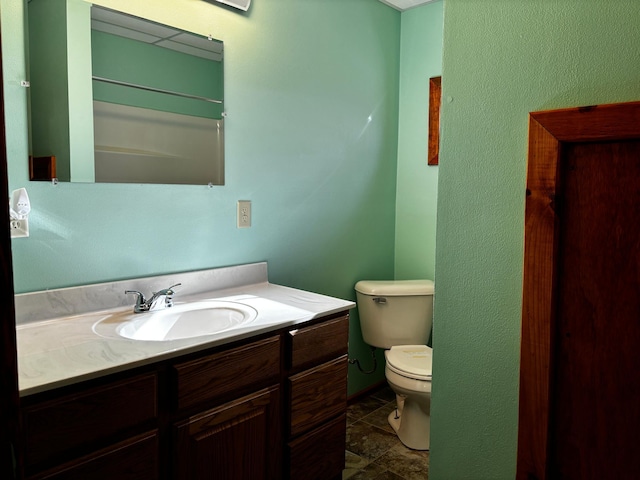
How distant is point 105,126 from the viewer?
69.5 inches

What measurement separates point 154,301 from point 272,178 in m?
0.86

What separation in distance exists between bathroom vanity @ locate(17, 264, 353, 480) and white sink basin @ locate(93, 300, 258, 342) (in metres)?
0.07

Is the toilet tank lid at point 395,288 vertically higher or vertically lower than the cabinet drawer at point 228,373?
higher

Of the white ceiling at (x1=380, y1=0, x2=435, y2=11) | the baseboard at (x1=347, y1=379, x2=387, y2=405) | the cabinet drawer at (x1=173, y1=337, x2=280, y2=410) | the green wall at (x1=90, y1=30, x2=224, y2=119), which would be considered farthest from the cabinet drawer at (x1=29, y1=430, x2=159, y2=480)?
the white ceiling at (x1=380, y1=0, x2=435, y2=11)

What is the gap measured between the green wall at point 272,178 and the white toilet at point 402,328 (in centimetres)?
15

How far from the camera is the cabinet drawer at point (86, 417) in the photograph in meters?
1.17

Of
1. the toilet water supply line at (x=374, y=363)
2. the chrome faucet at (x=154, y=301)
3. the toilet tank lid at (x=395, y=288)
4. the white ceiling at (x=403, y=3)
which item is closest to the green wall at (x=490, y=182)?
the chrome faucet at (x=154, y=301)

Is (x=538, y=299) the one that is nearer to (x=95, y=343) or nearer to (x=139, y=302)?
(x=95, y=343)

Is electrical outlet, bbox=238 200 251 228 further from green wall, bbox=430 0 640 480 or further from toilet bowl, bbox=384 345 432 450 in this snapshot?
green wall, bbox=430 0 640 480

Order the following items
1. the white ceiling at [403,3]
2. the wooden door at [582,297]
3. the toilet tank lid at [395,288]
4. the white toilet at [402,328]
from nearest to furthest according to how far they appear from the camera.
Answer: the wooden door at [582,297], the white toilet at [402,328], the toilet tank lid at [395,288], the white ceiling at [403,3]

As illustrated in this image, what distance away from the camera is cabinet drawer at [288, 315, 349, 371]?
5.82ft

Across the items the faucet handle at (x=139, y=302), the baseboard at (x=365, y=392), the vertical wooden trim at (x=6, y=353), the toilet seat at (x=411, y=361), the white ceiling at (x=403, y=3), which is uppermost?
the white ceiling at (x=403, y=3)

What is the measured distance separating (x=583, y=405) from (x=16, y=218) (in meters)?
1.66

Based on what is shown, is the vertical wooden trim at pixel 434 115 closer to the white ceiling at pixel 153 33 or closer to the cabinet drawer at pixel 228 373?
the white ceiling at pixel 153 33
